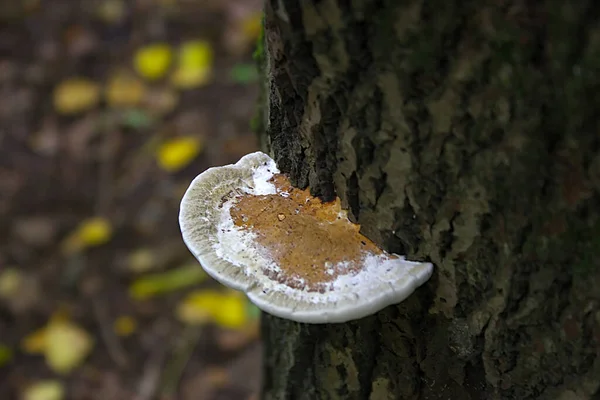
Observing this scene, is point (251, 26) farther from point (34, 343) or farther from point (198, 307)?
point (34, 343)

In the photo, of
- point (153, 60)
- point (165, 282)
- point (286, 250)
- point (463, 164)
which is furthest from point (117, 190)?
point (463, 164)

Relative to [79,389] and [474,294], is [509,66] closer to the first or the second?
[474,294]

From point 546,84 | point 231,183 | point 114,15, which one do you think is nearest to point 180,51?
point 114,15

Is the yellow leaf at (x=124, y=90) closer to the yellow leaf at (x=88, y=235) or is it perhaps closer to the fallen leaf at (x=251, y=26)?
the fallen leaf at (x=251, y=26)

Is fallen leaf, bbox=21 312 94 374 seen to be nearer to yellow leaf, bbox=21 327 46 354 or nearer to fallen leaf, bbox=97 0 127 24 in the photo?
yellow leaf, bbox=21 327 46 354

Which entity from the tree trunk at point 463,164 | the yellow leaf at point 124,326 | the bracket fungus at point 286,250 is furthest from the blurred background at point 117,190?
the tree trunk at point 463,164

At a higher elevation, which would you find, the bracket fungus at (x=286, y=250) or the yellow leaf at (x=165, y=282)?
the bracket fungus at (x=286, y=250)
